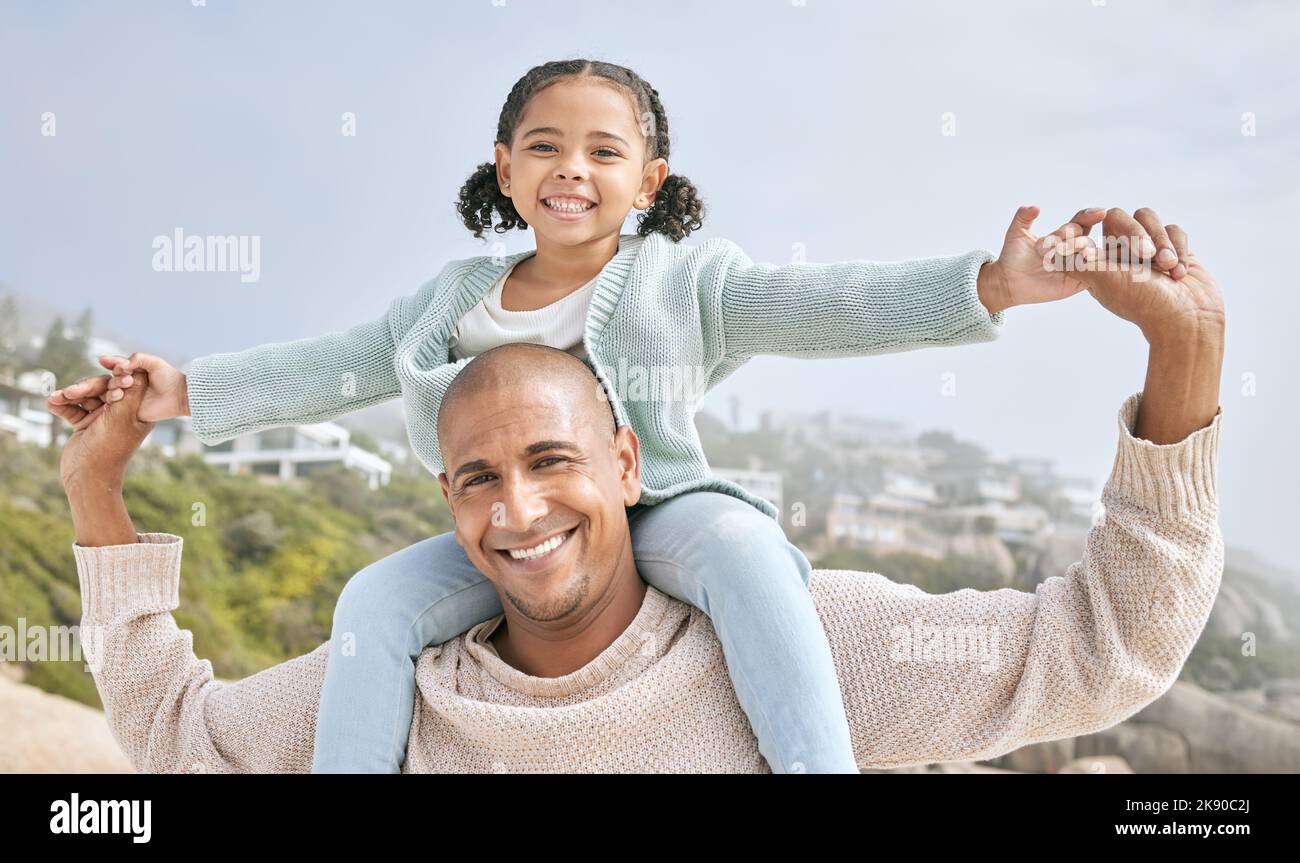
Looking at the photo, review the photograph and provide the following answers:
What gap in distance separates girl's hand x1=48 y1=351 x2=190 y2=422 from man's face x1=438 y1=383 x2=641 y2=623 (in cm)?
65

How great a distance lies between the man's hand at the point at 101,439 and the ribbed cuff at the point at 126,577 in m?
0.12

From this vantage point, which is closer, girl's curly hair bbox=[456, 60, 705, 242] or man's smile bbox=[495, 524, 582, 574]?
man's smile bbox=[495, 524, 582, 574]

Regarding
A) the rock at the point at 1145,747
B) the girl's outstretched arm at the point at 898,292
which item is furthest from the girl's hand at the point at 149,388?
the rock at the point at 1145,747

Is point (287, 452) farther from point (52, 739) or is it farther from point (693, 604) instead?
point (693, 604)

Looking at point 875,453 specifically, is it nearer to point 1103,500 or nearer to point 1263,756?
point 1263,756

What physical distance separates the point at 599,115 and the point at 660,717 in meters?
0.97

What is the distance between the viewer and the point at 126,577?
2193mm

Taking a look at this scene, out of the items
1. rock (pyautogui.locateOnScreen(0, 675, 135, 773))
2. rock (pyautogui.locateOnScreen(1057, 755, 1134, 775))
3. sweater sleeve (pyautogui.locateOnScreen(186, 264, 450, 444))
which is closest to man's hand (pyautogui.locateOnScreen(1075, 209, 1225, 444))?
sweater sleeve (pyautogui.locateOnScreen(186, 264, 450, 444))

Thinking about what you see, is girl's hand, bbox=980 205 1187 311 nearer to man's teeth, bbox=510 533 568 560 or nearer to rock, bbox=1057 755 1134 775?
man's teeth, bbox=510 533 568 560

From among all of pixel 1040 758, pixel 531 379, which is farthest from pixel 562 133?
pixel 1040 758

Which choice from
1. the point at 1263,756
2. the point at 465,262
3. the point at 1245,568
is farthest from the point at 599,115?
the point at 1245,568

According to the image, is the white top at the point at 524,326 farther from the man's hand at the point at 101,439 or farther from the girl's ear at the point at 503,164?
the man's hand at the point at 101,439

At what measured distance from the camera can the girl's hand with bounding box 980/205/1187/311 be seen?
182cm

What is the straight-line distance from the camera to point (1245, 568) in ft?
30.3
